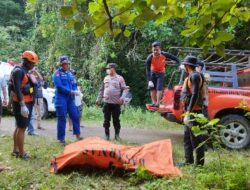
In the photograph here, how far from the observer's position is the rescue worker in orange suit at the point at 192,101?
616cm

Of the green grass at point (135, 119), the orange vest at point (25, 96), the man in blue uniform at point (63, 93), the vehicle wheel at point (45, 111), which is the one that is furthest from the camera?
the vehicle wheel at point (45, 111)

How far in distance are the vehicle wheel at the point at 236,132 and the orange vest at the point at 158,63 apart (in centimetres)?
191

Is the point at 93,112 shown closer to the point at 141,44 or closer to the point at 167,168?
the point at 141,44

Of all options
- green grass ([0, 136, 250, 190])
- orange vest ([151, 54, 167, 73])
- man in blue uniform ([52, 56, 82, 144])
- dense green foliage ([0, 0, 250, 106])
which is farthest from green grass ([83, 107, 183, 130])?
green grass ([0, 136, 250, 190])

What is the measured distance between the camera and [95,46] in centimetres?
1495

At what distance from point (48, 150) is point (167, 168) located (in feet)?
8.25

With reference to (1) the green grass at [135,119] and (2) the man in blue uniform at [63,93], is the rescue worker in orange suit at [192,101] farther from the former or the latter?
(1) the green grass at [135,119]

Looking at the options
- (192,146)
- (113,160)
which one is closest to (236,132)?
(192,146)

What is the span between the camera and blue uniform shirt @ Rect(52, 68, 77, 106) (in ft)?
26.6

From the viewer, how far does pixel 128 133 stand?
10305mm

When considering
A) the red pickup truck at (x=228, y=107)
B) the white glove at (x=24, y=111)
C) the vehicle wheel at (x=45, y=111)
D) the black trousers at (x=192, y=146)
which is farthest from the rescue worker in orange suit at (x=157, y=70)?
the vehicle wheel at (x=45, y=111)

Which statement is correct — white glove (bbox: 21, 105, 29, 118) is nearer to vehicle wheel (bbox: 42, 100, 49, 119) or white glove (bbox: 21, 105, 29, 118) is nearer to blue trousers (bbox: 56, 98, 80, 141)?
blue trousers (bbox: 56, 98, 80, 141)

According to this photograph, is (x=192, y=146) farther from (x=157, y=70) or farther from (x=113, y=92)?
(x=157, y=70)

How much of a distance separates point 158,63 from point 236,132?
2.23 metres
